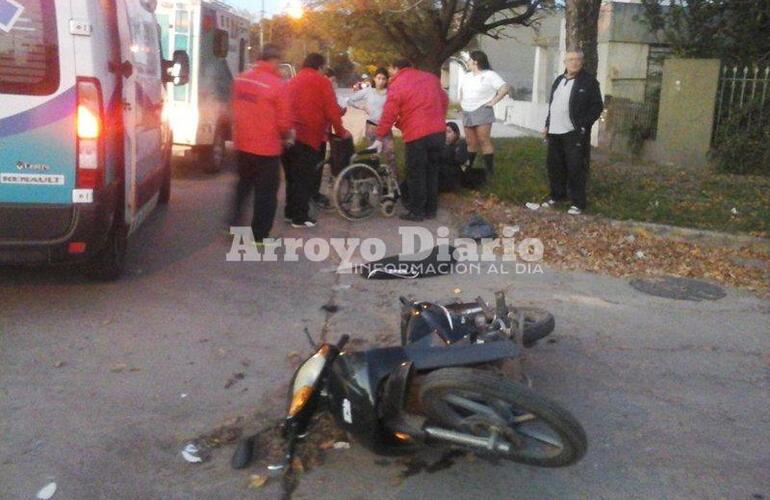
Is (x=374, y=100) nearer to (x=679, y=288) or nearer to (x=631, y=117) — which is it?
(x=679, y=288)

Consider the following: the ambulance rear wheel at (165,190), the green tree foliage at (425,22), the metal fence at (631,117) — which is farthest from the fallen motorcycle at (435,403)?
the green tree foliage at (425,22)

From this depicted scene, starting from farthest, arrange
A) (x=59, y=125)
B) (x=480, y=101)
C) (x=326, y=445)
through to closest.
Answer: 1. (x=480, y=101)
2. (x=59, y=125)
3. (x=326, y=445)

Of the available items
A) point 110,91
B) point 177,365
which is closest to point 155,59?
point 110,91

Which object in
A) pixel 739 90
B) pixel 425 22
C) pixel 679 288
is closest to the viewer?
pixel 679 288

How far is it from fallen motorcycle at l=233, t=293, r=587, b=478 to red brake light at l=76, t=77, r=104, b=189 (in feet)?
7.83

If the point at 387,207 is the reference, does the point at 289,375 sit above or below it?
below

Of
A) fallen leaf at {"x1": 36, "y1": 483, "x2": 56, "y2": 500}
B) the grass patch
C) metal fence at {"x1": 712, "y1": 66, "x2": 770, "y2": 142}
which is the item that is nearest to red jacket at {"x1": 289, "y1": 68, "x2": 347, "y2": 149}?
the grass patch

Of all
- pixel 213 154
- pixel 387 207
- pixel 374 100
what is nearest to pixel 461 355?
pixel 387 207

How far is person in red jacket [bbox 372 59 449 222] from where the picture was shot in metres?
9.18

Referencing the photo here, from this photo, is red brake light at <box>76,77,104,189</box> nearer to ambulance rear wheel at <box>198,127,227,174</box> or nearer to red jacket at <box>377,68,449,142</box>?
red jacket at <box>377,68,449,142</box>

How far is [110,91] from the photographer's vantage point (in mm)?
5871

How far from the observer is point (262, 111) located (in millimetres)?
7797

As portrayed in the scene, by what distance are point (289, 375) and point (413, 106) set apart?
4.61 m

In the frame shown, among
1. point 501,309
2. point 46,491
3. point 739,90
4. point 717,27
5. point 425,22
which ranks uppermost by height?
point 425,22
